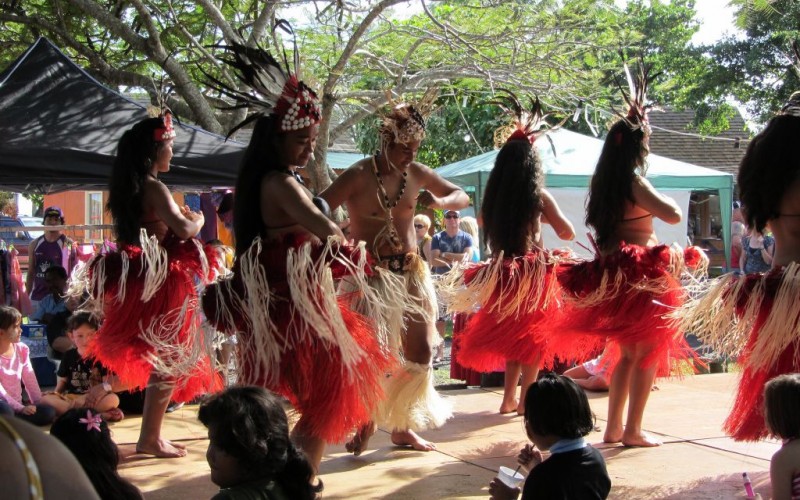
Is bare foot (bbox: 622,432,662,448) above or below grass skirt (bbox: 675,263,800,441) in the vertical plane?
below

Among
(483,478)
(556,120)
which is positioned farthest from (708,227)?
(483,478)

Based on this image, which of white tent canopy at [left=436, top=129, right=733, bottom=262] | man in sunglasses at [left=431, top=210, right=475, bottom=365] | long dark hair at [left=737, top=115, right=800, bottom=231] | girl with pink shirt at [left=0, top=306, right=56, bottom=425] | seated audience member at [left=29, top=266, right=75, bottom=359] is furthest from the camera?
white tent canopy at [left=436, top=129, right=733, bottom=262]

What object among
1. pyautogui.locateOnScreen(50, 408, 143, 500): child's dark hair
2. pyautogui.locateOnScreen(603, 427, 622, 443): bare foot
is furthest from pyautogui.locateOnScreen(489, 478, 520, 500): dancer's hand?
pyautogui.locateOnScreen(603, 427, 622, 443): bare foot

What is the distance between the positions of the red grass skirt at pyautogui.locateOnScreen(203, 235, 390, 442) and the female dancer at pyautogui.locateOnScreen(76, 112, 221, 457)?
83 centimetres

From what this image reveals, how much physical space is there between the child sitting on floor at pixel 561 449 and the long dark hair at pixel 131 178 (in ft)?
8.07

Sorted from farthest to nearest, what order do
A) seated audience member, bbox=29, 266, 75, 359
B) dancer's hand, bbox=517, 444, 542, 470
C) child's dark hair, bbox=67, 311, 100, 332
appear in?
seated audience member, bbox=29, 266, 75, 359
child's dark hair, bbox=67, 311, 100, 332
dancer's hand, bbox=517, 444, 542, 470

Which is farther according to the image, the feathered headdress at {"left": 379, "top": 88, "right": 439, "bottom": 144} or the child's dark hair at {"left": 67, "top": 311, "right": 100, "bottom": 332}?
the child's dark hair at {"left": 67, "top": 311, "right": 100, "bottom": 332}

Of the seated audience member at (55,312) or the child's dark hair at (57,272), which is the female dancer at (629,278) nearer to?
the seated audience member at (55,312)

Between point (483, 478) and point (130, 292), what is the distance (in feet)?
6.00

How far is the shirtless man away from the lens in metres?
4.34

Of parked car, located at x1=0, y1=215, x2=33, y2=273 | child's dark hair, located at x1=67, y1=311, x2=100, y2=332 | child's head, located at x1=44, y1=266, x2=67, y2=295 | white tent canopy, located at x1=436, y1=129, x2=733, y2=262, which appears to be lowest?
child's dark hair, located at x1=67, y1=311, x2=100, y2=332

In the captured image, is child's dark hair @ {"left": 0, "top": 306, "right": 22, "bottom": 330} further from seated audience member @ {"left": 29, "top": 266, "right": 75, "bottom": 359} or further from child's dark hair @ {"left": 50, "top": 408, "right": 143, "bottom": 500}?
child's dark hair @ {"left": 50, "top": 408, "right": 143, "bottom": 500}

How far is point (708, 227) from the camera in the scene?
17.1 m

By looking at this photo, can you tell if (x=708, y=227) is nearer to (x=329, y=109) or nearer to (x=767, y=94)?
(x=767, y=94)
